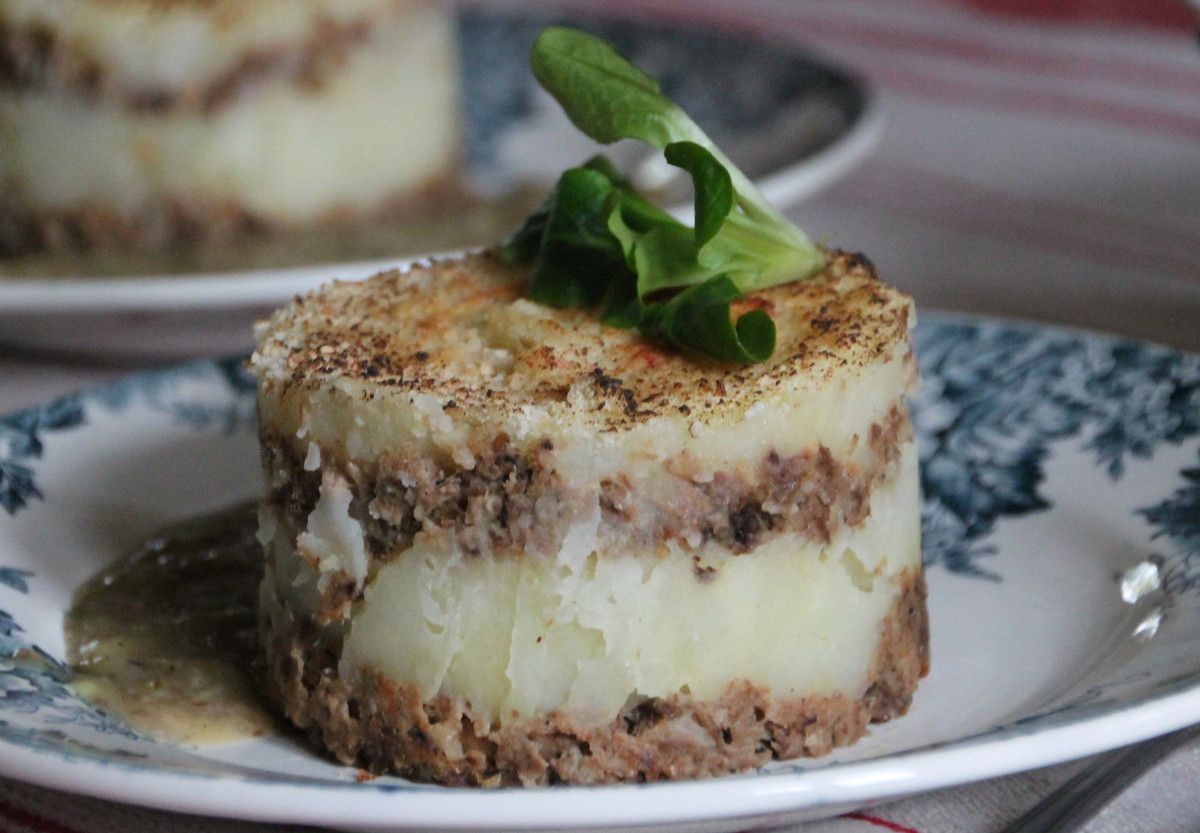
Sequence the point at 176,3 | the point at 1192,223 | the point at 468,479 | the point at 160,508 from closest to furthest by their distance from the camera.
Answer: the point at 468,479
the point at 160,508
the point at 176,3
the point at 1192,223

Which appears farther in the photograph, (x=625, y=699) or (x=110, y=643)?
(x=110, y=643)

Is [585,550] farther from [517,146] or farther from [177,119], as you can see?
[517,146]

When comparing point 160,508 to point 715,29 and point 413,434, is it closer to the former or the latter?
point 413,434

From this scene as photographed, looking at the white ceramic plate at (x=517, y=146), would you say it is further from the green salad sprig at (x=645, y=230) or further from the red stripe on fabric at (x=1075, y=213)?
the green salad sprig at (x=645, y=230)

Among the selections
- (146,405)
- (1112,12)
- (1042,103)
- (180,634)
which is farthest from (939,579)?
(1112,12)

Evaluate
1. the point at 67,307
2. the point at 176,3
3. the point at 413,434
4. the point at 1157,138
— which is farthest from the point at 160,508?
the point at 1157,138

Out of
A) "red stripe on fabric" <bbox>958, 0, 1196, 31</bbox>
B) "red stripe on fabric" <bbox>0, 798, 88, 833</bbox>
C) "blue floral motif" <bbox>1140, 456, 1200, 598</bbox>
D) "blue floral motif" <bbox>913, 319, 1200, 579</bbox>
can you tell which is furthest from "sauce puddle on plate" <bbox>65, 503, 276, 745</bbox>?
"red stripe on fabric" <bbox>958, 0, 1196, 31</bbox>
